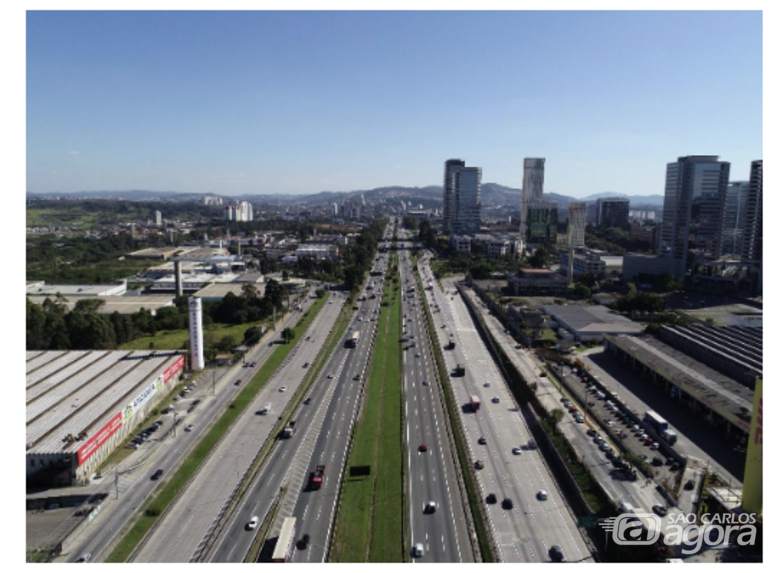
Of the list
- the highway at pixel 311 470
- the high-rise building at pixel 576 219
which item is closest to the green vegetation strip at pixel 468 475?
the highway at pixel 311 470

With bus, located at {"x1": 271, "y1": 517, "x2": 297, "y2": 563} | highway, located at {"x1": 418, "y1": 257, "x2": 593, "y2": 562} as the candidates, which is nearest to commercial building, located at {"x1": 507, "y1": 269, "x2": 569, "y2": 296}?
highway, located at {"x1": 418, "y1": 257, "x2": 593, "y2": 562}

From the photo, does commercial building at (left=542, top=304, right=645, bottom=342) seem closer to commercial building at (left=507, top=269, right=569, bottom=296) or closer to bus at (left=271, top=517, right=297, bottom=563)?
commercial building at (left=507, top=269, right=569, bottom=296)

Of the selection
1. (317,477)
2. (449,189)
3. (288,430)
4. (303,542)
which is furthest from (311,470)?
(449,189)

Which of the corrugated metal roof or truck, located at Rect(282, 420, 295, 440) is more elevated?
the corrugated metal roof

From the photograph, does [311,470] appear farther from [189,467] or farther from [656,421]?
[656,421]

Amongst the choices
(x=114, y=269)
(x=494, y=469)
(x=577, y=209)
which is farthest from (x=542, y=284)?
(x=114, y=269)

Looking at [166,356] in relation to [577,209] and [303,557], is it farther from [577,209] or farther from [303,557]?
[577,209]

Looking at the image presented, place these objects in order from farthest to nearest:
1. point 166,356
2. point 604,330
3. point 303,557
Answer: point 604,330, point 166,356, point 303,557
